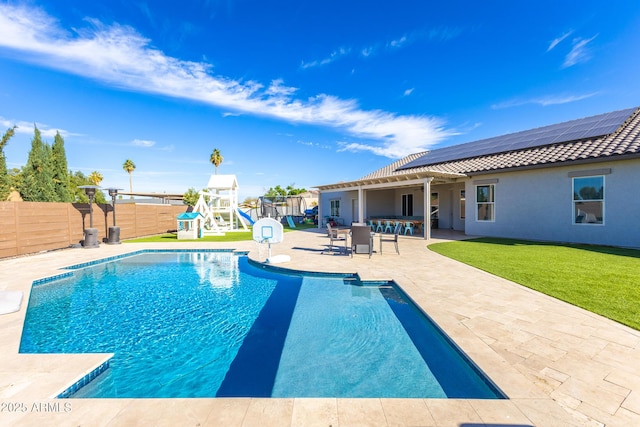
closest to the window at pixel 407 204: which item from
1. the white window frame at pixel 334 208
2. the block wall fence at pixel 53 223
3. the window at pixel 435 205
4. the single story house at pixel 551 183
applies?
the window at pixel 435 205

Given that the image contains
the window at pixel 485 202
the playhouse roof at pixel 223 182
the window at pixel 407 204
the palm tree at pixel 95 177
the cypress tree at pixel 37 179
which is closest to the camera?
the window at pixel 485 202

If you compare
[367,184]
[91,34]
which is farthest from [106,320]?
[367,184]

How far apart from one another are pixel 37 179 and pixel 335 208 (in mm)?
22025

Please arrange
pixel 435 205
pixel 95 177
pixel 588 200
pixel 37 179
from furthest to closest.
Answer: pixel 95 177, pixel 435 205, pixel 37 179, pixel 588 200

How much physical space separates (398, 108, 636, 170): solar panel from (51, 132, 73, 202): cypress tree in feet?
86.9

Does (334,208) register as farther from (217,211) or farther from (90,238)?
(90,238)

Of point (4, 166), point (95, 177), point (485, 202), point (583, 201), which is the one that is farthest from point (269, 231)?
point (95, 177)

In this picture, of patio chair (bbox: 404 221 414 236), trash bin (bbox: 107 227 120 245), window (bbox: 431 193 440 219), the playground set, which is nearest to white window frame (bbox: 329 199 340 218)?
the playground set

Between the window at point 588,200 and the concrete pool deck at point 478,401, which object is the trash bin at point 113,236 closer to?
the concrete pool deck at point 478,401

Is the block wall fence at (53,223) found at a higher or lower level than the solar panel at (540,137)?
lower

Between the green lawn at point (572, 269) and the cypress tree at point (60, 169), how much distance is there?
25841 mm

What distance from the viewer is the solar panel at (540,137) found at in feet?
38.2

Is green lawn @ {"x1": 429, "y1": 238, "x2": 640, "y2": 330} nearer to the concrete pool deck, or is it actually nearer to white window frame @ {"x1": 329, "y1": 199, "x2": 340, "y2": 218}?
the concrete pool deck

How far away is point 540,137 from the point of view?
44.6ft
